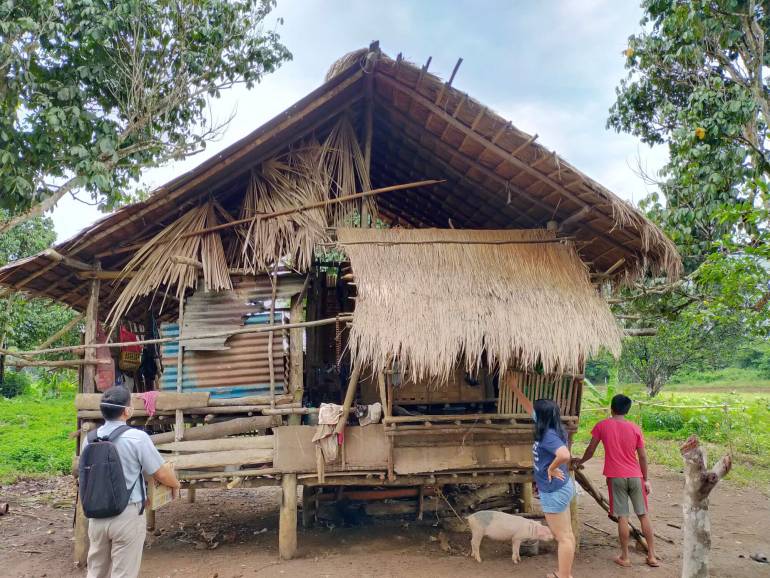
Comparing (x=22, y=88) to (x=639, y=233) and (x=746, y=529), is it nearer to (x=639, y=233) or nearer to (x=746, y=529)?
(x=639, y=233)

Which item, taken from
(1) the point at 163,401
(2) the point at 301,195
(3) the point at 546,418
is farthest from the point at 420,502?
(2) the point at 301,195

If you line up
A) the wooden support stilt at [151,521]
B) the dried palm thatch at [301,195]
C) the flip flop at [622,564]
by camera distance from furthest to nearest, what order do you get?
the wooden support stilt at [151,521], the dried palm thatch at [301,195], the flip flop at [622,564]

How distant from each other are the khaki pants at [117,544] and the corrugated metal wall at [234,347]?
2.77 meters

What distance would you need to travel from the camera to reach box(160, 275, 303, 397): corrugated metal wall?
21.0 feet

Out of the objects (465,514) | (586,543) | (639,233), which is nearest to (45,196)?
(465,514)

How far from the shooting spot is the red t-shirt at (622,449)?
17.7 ft

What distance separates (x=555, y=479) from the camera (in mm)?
4688

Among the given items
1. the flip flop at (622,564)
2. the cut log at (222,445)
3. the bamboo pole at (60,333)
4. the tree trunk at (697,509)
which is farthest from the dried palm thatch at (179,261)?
the flip flop at (622,564)

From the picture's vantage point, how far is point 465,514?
7113 mm

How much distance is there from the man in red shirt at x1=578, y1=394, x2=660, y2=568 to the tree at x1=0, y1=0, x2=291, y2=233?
272 inches

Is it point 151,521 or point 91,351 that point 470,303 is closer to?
point 91,351

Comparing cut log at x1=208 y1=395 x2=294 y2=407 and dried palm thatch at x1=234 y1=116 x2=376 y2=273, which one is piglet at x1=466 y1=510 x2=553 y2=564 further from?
dried palm thatch at x1=234 y1=116 x2=376 y2=273

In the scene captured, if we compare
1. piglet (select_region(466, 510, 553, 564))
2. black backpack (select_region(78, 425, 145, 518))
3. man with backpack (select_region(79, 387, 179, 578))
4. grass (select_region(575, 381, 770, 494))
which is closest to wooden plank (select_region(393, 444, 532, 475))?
piglet (select_region(466, 510, 553, 564))

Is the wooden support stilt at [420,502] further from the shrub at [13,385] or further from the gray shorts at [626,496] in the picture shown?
the shrub at [13,385]
